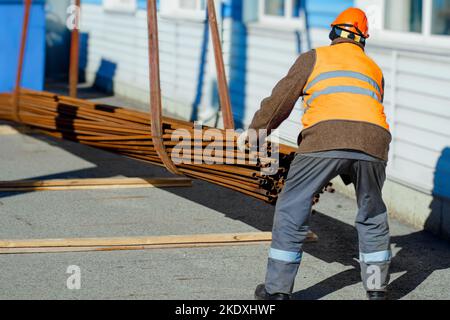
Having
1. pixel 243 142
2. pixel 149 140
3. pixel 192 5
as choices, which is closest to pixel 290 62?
pixel 149 140

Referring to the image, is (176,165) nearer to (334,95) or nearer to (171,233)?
(171,233)

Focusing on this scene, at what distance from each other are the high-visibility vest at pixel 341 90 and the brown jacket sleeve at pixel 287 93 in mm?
42

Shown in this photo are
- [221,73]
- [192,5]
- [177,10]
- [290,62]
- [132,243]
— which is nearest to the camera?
[132,243]

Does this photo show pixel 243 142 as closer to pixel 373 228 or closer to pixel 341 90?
pixel 341 90

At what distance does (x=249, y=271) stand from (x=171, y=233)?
117 cm

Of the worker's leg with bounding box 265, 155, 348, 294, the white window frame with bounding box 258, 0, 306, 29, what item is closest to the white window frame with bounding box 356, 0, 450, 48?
the white window frame with bounding box 258, 0, 306, 29

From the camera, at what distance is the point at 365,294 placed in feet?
20.4

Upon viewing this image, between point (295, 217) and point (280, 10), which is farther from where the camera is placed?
point (280, 10)

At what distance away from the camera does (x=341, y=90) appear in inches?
224

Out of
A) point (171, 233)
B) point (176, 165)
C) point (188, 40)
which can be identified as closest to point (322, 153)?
point (176, 165)

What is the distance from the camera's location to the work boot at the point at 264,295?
5738 millimetres

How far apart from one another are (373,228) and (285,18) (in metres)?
5.38

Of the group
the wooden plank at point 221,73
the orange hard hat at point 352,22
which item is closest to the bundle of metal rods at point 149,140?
the wooden plank at point 221,73

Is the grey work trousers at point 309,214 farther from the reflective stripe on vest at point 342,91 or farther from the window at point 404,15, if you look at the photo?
the window at point 404,15
